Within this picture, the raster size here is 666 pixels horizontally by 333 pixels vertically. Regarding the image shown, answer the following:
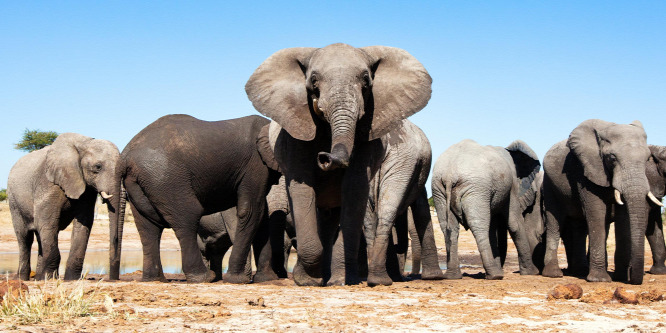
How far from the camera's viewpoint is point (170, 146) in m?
8.66

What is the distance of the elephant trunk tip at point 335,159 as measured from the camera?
239 inches

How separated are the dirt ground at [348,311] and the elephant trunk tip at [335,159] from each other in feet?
3.51

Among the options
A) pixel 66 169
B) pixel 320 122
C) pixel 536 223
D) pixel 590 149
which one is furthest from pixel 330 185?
pixel 536 223

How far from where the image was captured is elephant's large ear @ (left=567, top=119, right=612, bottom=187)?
395 inches

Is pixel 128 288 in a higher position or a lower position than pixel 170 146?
lower

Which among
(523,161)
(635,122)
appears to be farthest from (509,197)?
(635,122)

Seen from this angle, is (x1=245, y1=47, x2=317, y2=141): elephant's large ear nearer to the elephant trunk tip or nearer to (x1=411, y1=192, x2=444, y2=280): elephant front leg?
the elephant trunk tip

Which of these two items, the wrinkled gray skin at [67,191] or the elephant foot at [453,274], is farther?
the elephant foot at [453,274]

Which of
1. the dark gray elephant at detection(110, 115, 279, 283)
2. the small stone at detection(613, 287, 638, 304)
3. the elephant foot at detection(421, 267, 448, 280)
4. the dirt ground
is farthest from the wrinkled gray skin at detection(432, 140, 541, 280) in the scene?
the small stone at detection(613, 287, 638, 304)

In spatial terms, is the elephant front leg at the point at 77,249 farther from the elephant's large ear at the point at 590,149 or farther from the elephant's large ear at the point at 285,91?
the elephant's large ear at the point at 590,149

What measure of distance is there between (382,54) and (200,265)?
10.3 ft

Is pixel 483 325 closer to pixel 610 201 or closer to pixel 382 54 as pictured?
pixel 382 54

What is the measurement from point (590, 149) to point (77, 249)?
6.98 m

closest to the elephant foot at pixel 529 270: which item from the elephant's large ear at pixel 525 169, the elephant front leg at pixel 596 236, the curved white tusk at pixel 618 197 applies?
the elephant's large ear at pixel 525 169
